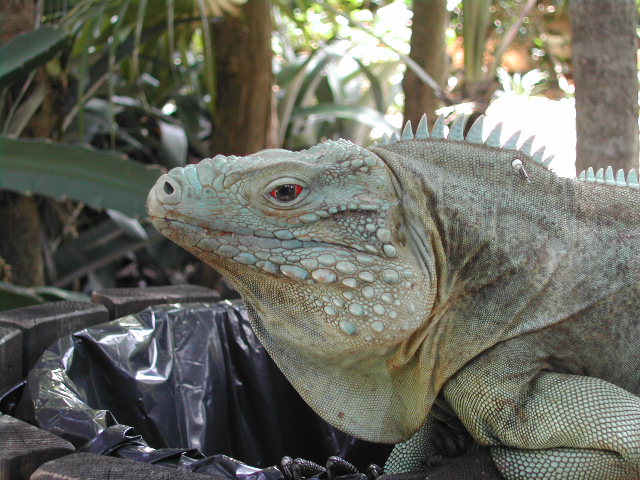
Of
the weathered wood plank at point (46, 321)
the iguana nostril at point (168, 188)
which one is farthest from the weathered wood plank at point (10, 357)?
the iguana nostril at point (168, 188)

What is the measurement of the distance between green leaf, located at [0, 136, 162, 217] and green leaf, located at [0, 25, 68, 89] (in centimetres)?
46

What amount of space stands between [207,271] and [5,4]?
6.42 ft

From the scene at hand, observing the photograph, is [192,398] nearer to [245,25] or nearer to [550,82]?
[245,25]

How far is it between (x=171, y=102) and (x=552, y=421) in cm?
536

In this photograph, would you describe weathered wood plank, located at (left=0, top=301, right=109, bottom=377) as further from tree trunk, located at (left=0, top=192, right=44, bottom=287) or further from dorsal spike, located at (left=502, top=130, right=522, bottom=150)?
tree trunk, located at (left=0, top=192, right=44, bottom=287)

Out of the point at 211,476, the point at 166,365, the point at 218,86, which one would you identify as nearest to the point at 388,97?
the point at 218,86

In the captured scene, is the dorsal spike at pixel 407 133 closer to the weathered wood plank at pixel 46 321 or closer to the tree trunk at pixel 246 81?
the weathered wood plank at pixel 46 321

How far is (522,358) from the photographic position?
66.9 inches

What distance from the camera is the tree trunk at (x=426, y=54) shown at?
440 centimetres

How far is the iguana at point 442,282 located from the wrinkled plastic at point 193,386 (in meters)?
0.71

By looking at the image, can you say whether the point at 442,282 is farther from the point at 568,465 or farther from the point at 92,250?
the point at 92,250

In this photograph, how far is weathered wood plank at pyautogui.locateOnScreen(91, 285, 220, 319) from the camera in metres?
2.77

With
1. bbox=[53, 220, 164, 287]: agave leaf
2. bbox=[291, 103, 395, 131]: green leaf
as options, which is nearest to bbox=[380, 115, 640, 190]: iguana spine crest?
bbox=[53, 220, 164, 287]: agave leaf

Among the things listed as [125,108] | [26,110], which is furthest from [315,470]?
[125,108]
